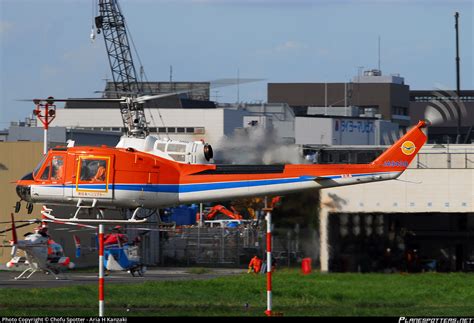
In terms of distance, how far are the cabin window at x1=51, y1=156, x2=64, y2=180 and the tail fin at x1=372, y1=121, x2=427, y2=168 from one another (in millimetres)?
9458

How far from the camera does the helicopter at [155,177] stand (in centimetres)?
3416

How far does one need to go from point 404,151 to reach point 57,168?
10.5 metres

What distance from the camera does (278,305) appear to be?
30234mm

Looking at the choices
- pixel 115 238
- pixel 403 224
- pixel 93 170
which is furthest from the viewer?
pixel 115 238

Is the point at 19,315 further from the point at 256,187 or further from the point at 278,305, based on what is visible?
the point at 256,187

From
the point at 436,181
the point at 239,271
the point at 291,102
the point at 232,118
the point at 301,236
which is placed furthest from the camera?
the point at 291,102

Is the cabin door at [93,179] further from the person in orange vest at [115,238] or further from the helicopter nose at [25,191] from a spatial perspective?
the person in orange vest at [115,238]

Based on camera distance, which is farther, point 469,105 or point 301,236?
point 469,105

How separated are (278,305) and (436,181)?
40.9ft

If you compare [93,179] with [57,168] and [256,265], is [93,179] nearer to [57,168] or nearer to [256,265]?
[57,168]

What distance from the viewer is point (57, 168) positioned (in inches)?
1401

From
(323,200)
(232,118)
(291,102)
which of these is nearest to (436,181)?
(323,200)

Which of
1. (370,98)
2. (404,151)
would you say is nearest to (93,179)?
(404,151)

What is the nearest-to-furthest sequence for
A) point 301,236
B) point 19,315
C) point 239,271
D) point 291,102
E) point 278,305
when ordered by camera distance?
1. point 19,315
2. point 278,305
3. point 301,236
4. point 239,271
5. point 291,102
